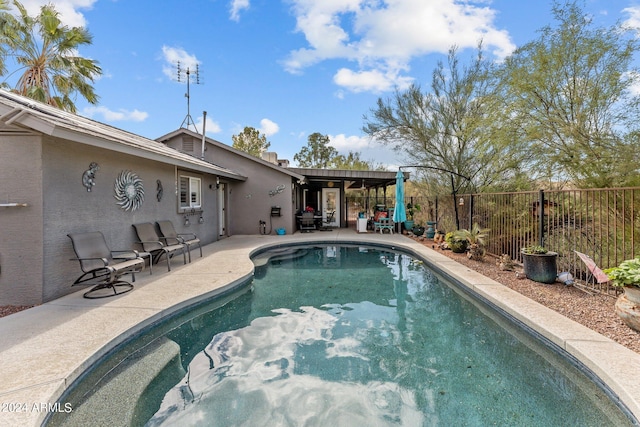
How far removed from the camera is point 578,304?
170 inches

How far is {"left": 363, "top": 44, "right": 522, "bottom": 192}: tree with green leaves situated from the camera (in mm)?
10898

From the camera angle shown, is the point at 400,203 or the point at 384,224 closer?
the point at 400,203

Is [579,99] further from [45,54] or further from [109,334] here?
[45,54]

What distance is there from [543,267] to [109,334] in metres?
6.77

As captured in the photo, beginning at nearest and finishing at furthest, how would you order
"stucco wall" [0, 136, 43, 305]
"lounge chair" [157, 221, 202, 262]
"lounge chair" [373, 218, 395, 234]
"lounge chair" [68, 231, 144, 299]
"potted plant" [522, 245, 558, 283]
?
1. "stucco wall" [0, 136, 43, 305]
2. "lounge chair" [68, 231, 144, 299]
3. "potted plant" [522, 245, 558, 283]
4. "lounge chair" [157, 221, 202, 262]
5. "lounge chair" [373, 218, 395, 234]

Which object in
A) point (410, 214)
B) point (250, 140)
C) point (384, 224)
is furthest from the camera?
point (250, 140)

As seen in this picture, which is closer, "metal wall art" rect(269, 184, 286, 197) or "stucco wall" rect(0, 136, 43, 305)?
"stucco wall" rect(0, 136, 43, 305)

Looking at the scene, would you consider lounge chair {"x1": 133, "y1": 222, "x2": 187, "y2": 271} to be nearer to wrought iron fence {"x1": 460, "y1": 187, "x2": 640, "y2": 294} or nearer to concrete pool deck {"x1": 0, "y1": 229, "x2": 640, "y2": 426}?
concrete pool deck {"x1": 0, "y1": 229, "x2": 640, "y2": 426}

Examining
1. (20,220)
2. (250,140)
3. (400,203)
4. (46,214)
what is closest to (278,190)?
(400,203)

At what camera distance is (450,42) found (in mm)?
11320

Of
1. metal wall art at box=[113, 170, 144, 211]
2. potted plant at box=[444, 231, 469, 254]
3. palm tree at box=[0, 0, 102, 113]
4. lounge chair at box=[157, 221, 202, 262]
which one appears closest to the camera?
metal wall art at box=[113, 170, 144, 211]

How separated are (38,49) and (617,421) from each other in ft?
60.2

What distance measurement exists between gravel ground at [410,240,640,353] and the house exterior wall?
8228mm

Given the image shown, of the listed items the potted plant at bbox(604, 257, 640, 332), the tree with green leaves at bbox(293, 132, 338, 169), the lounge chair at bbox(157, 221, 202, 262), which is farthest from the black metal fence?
the tree with green leaves at bbox(293, 132, 338, 169)
